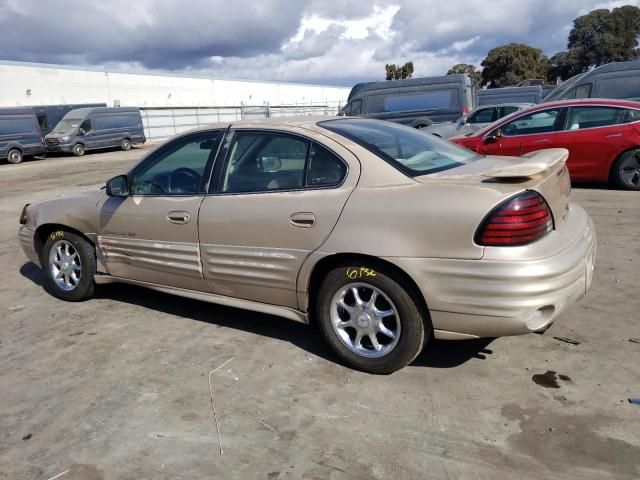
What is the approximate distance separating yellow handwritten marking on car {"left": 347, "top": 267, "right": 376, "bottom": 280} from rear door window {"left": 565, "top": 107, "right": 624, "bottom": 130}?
6.49 metres

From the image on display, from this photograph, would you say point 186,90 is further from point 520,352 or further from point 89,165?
point 520,352

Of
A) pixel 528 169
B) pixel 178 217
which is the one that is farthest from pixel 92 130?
pixel 528 169

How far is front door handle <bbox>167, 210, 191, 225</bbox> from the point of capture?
3.76 metres

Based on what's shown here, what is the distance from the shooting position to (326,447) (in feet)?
8.40

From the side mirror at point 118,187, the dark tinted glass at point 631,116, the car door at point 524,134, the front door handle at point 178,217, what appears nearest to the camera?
the front door handle at point 178,217

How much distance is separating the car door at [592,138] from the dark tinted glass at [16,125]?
76.4ft

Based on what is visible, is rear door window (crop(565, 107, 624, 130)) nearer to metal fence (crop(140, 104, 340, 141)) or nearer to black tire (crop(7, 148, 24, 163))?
black tire (crop(7, 148, 24, 163))

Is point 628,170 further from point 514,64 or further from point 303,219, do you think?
point 514,64

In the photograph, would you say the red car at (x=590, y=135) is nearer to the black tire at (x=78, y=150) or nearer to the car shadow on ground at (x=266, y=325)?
the car shadow on ground at (x=266, y=325)

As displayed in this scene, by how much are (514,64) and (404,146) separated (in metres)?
65.9

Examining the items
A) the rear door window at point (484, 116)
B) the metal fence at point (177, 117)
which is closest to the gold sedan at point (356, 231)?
the rear door window at point (484, 116)

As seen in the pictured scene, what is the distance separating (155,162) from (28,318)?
1721 mm

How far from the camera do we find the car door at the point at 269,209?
10.6 feet

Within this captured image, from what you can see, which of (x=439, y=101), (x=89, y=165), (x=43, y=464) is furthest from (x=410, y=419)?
(x=89, y=165)
